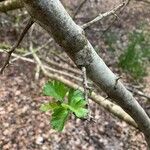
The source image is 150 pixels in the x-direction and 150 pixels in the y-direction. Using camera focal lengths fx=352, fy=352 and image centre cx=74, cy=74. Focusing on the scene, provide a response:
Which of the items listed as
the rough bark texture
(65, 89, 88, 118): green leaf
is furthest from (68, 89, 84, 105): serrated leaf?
the rough bark texture

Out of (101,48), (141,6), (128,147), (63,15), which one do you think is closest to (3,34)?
(101,48)

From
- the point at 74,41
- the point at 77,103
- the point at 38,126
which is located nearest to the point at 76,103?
the point at 77,103

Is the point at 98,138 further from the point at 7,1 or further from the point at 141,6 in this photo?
the point at 141,6

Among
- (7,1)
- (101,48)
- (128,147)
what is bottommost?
(128,147)

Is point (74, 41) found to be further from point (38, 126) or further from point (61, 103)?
point (38, 126)

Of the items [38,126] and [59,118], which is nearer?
[59,118]

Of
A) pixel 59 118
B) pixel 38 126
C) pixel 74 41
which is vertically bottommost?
pixel 59 118

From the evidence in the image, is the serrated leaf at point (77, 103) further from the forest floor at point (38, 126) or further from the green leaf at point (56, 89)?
the forest floor at point (38, 126)
